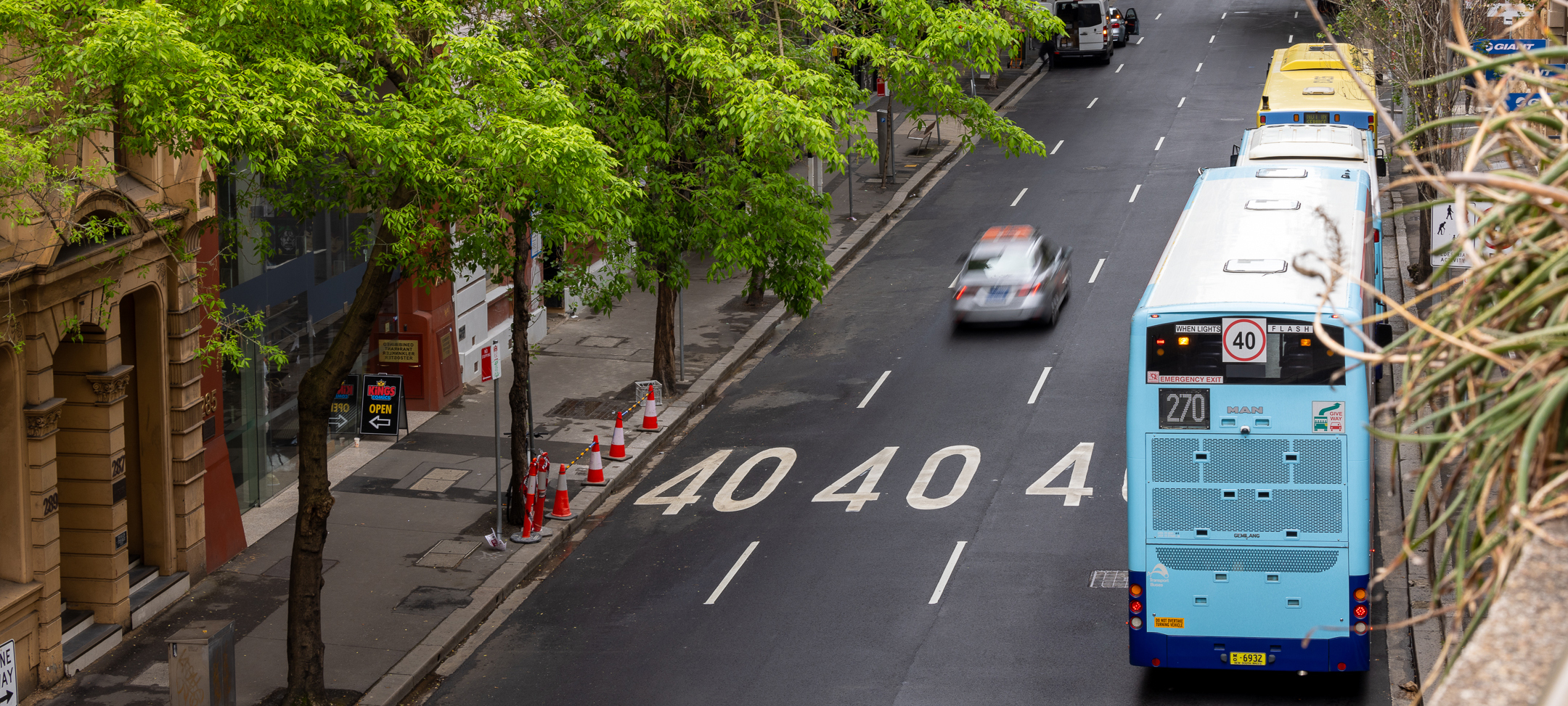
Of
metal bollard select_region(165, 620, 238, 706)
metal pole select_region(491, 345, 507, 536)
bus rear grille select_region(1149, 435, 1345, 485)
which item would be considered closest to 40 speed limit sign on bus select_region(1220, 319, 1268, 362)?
bus rear grille select_region(1149, 435, 1345, 485)

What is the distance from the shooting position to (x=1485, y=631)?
3869 mm

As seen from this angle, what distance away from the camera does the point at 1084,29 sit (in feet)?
187

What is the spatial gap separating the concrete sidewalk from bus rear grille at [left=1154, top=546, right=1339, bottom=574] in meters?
8.23

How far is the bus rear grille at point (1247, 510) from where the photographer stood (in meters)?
14.7

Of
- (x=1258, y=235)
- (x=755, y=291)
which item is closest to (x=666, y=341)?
(x=755, y=291)

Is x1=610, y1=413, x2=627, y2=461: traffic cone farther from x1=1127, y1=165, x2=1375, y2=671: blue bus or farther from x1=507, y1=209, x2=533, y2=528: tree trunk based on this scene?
x1=1127, y1=165, x2=1375, y2=671: blue bus

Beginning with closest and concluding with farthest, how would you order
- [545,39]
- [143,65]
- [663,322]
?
1. [143,65]
2. [545,39]
3. [663,322]

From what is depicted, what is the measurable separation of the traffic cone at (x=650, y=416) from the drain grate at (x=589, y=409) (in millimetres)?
694

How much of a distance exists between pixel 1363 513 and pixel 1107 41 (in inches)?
1801

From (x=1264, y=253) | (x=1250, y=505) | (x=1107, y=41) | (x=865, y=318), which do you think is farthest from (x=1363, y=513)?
(x=1107, y=41)

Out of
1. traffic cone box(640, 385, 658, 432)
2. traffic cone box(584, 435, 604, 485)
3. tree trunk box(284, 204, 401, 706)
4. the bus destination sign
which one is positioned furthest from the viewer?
traffic cone box(640, 385, 658, 432)

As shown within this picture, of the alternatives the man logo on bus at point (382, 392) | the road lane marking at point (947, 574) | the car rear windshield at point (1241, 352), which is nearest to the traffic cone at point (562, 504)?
the man logo on bus at point (382, 392)

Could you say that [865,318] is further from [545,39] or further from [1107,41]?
[1107,41]

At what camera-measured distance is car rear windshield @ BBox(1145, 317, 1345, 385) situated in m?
14.4
